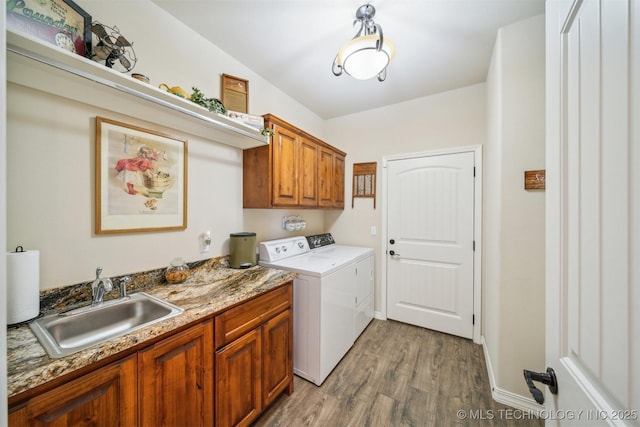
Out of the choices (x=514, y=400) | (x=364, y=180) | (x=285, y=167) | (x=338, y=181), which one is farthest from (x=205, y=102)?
(x=514, y=400)

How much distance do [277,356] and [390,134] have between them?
2705mm

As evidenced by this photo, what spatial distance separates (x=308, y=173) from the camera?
8.00ft

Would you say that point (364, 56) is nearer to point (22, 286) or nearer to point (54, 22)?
point (54, 22)

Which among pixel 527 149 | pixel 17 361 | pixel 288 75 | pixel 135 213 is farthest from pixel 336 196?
pixel 17 361

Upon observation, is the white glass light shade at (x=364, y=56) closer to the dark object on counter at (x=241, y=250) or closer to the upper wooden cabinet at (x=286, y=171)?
the upper wooden cabinet at (x=286, y=171)

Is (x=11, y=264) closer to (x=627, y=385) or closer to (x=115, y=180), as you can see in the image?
(x=115, y=180)

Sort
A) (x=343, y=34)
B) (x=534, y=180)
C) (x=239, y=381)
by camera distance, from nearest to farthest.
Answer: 1. (x=239, y=381)
2. (x=534, y=180)
3. (x=343, y=34)

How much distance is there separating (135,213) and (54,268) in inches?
16.9

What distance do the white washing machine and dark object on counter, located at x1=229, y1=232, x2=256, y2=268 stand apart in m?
0.17

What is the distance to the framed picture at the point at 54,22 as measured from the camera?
0.90 m

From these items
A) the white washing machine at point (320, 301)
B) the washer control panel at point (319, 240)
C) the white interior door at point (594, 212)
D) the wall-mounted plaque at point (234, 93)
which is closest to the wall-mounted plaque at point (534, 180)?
the white interior door at point (594, 212)

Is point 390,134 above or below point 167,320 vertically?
above

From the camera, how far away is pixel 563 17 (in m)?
0.61

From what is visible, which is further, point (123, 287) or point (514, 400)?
point (514, 400)
